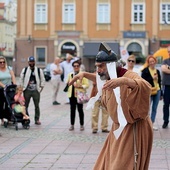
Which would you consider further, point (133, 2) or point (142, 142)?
point (133, 2)

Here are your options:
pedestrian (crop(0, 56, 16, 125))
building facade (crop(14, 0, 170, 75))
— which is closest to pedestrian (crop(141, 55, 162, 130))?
pedestrian (crop(0, 56, 16, 125))

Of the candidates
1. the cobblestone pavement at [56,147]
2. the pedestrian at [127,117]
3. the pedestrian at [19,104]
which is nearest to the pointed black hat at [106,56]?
the pedestrian at [127,117]

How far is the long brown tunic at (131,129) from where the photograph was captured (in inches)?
192

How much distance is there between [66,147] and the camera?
9.81m

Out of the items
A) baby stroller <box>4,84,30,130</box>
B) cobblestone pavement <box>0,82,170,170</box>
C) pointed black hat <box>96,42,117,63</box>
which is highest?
pointed black hat <box>96,42,117,63</box>

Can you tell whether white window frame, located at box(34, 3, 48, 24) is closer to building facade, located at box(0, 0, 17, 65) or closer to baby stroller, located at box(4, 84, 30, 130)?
building facade, located at box(0, 0, 17, 65)

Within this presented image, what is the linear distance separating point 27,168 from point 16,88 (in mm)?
5268

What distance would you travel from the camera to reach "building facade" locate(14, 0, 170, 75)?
5094 centimetres

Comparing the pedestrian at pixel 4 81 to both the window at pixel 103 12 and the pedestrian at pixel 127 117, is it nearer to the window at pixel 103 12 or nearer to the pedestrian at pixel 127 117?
the pedestrian at pixel 127 117

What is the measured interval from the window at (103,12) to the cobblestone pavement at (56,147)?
37967mm

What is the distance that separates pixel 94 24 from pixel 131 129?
47.0 metres

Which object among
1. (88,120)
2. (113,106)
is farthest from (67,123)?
(113,106)

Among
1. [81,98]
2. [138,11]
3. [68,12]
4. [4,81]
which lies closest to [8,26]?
[68,12]

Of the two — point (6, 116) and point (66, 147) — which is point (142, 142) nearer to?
point (66, 147)
